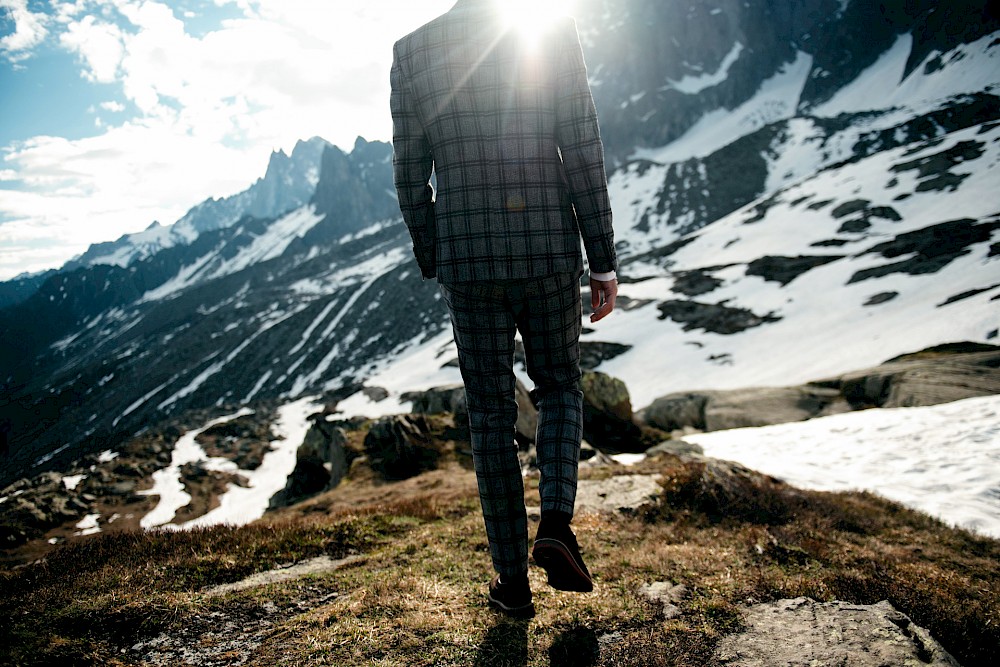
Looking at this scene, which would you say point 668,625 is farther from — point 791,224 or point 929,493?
point 791,224

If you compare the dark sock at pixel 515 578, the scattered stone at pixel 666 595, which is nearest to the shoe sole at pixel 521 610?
the dark sock at pixel 515 578

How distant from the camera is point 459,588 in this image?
3.37 meters

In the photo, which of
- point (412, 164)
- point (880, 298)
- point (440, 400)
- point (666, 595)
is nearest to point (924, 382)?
point (440, 400)

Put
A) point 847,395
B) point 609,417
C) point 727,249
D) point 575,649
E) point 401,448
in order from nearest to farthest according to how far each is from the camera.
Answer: point 575,649 → point 401,448 → point 609,417 → point 847,395 → point 727,249

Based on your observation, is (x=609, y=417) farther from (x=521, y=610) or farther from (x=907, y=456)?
(x=521, y=610)

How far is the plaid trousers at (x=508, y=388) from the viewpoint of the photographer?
262 cm

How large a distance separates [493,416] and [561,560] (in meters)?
0.79

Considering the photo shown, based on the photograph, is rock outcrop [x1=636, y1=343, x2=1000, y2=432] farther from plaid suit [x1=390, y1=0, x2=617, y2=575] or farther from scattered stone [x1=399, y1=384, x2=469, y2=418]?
plaid suit [x1=390, y1=0, x2=617, y2=575]

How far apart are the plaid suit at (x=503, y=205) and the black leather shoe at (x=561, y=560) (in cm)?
15

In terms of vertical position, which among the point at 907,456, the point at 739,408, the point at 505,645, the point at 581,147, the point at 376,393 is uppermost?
the point at 581,147

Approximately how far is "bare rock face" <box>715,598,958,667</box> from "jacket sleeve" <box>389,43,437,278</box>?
8.37 feet

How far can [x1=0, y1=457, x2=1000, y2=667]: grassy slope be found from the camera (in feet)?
8.36

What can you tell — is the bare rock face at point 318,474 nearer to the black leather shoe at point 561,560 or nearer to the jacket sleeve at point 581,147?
the black leather shoe at point 561,560

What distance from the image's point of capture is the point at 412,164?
2.73 metres
